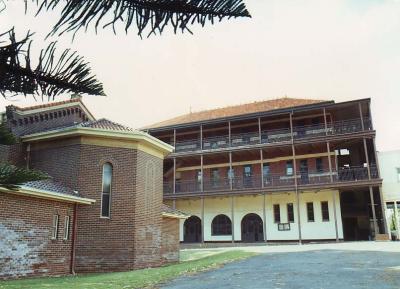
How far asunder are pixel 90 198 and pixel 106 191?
2.20 ft

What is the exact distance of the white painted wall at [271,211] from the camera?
95.9ft

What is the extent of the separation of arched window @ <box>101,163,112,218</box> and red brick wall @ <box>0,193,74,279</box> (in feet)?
5.12

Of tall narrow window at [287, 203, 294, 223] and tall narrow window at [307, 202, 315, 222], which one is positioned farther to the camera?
tall narrow window at [287, 203, 294, 223]

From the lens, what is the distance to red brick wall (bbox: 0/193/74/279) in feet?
38.1

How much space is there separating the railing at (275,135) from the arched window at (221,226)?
18.0 ft

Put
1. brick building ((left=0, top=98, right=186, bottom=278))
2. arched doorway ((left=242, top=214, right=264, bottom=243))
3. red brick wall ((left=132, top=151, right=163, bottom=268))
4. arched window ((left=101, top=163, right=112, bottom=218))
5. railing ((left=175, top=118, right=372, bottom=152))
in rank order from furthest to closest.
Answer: arched doorway ((left=242, top=214, right=264, bottom=243)) < railing ((left=175, top=118, right=372, bottom=152)) < red brick wall ((left=132, top=151, right=163, bottom=268)) < arched window ((left=101, top=163, right=112, bottom=218)) < brick building ((left=0, top=98, right=186, bottom=278))

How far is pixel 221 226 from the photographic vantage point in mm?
32062

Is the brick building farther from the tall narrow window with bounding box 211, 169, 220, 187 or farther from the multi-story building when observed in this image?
the tall narrow window with bounding box 211, 169, 220, 187

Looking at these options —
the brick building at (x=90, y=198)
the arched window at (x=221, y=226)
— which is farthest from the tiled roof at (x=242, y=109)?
the brick building at (x=90, y=198)

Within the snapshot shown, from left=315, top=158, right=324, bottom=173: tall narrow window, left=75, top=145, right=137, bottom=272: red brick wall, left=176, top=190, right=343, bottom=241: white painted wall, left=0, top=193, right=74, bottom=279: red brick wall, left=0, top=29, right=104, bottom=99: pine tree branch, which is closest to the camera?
left=0, top=29, right=104, bottom=99: pine tree branch

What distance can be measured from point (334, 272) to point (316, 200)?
20116mm

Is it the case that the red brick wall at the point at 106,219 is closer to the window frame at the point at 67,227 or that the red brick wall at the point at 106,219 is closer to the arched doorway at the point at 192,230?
the window frame at the point at 67,227

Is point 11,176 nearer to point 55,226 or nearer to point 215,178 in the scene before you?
point 55,226

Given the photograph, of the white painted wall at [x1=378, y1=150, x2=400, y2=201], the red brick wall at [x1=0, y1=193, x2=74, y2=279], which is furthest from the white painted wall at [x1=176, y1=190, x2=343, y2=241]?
the red brick wall at [x1=0, y1=193, x2=74, y2=279]
